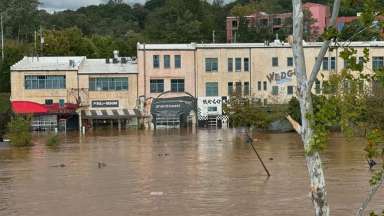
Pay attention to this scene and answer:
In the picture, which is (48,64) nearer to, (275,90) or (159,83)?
(159,83)

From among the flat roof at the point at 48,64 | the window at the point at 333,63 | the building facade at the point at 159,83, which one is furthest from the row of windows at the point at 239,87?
the flat roof at the point at 48,64

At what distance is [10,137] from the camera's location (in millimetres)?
54406

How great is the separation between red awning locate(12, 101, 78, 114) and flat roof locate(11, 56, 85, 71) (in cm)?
385

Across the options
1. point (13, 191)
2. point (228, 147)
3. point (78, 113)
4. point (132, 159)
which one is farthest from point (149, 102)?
point (13, 191)

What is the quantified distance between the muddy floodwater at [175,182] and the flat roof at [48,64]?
35.9 meters

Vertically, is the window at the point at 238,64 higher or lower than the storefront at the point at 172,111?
higher

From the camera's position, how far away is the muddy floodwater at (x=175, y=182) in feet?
69.7

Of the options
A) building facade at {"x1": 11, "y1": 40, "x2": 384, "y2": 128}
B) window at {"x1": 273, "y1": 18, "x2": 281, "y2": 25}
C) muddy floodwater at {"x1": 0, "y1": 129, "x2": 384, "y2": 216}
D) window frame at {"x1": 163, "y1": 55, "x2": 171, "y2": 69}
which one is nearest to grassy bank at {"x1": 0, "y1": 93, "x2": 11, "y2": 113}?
building facade at {"x1": 11, "y1": 40, "x2": 384, "y2": 128}

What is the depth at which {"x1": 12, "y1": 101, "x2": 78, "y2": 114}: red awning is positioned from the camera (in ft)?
257

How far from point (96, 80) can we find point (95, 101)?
2.34 meters

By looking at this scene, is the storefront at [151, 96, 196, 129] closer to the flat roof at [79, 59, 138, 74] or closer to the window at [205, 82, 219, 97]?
the window at [205, 82, 219, 97]

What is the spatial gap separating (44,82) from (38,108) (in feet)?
11.0

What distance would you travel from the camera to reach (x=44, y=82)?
3172 inches

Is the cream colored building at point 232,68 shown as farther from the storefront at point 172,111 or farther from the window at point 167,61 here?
the storefront at point 172,111
